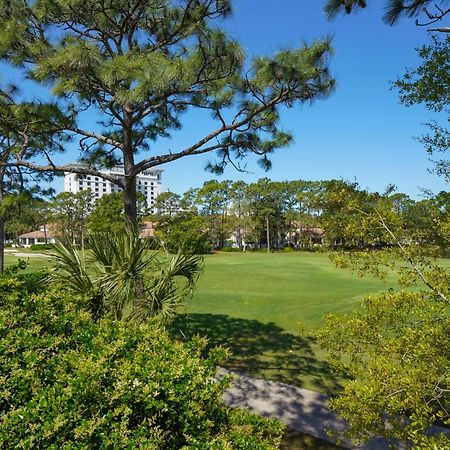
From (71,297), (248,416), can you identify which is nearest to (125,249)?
(71,297)

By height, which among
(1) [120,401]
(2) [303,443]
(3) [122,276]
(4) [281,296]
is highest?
(3) [122,276]

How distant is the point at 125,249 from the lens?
4.40 m

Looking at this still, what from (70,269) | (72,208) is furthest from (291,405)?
(72,208)

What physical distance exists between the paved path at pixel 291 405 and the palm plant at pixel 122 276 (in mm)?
1802

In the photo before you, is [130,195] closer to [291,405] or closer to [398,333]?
[291,405]

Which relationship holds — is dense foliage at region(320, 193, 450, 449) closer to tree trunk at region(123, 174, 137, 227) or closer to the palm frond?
the palm frond

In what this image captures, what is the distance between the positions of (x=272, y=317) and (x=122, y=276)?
245 inches

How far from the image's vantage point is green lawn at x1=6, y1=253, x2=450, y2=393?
6137 millimetres

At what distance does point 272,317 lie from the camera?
31.7 feet

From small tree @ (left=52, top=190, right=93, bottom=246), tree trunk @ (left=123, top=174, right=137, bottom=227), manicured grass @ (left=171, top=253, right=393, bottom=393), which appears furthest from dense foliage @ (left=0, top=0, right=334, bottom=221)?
small tree @ (left=52, top=190, right=93, bottom=246)

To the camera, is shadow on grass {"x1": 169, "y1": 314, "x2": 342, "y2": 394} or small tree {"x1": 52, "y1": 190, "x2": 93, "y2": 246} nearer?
shadow on grass {"x1": 169, "y1": 314, "x2": 342, "y2": 394}

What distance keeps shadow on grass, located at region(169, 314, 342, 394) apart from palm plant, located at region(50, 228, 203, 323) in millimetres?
546

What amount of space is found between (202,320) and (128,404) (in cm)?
770

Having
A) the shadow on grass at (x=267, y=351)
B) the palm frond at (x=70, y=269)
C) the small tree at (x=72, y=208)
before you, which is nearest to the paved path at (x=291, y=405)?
the shadow on grass at (x=267, y=351)
